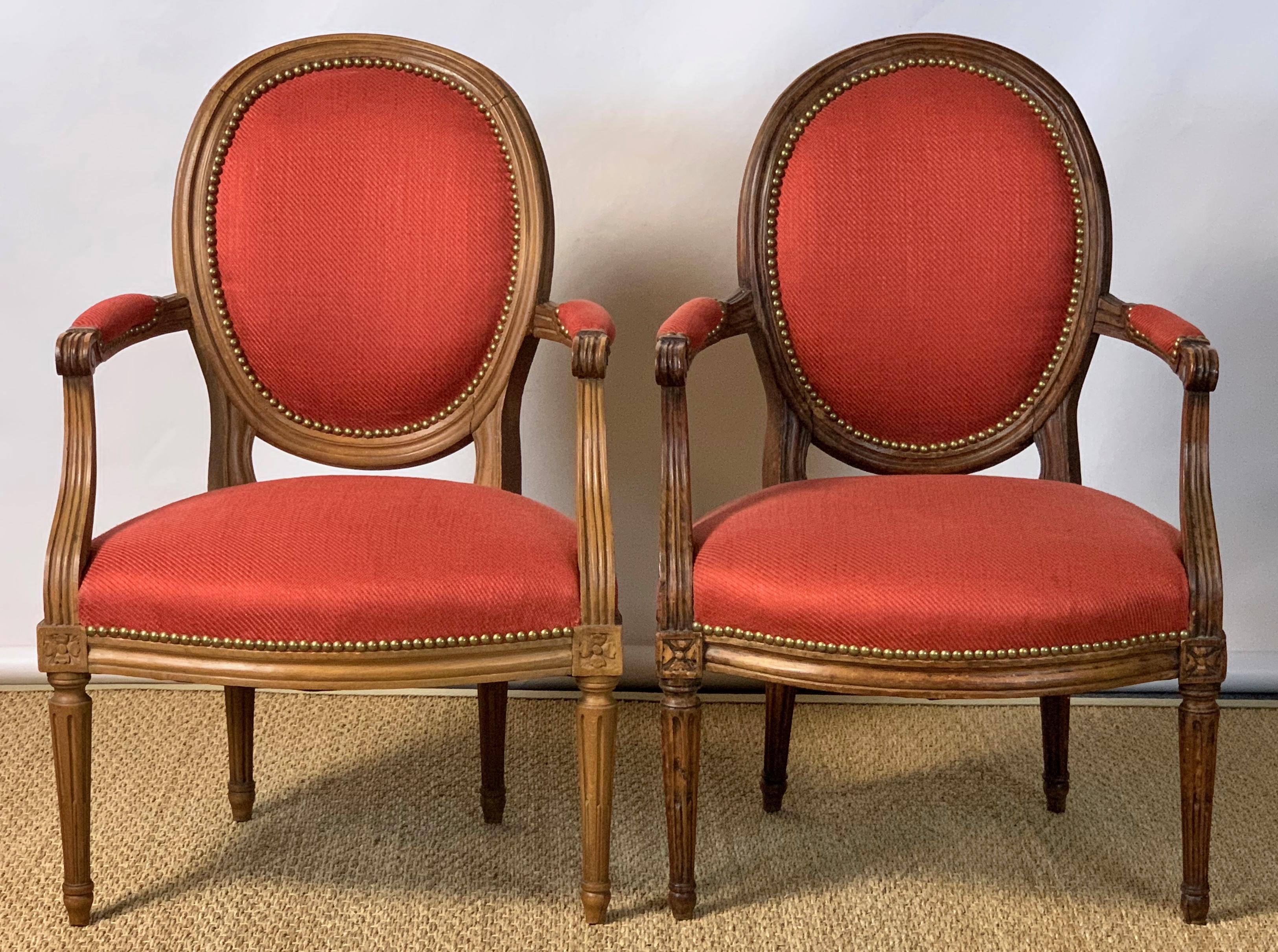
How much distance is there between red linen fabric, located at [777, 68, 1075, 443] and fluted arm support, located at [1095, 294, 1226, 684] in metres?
0.29

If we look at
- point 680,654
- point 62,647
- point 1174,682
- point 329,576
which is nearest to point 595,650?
point 680,654

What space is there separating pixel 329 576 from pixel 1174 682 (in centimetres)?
168

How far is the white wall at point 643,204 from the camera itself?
2.21 metres

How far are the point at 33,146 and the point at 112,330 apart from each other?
881 mm

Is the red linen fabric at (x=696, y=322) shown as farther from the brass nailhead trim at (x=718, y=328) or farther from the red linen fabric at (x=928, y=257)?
the red linen fabric at (x=928, y=257)

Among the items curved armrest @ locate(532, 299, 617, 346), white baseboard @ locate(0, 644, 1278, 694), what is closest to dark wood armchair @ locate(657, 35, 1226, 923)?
curved armrest @ locate(532, 299, 617, 346)

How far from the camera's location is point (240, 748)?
1867 mm

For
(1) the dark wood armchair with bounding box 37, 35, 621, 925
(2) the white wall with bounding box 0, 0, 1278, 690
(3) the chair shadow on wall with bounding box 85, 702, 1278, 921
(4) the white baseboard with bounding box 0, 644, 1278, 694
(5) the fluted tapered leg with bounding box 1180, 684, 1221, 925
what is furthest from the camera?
(4) the white baseboard with bounding box 0, 644, 1278, 694

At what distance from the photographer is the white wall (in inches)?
87.1

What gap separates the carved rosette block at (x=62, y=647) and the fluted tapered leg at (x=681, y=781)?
2.16ft

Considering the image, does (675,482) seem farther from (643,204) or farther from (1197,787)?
(643,204)

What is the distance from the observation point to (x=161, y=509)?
1.59m

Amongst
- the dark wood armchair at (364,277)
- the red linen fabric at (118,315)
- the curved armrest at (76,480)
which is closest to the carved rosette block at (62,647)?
the curved armrest at (76,480)

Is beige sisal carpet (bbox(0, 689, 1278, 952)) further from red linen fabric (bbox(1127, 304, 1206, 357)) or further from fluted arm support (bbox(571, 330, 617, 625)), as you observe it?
red linen fabric (bbox(1127, 304, 1206, 357))
